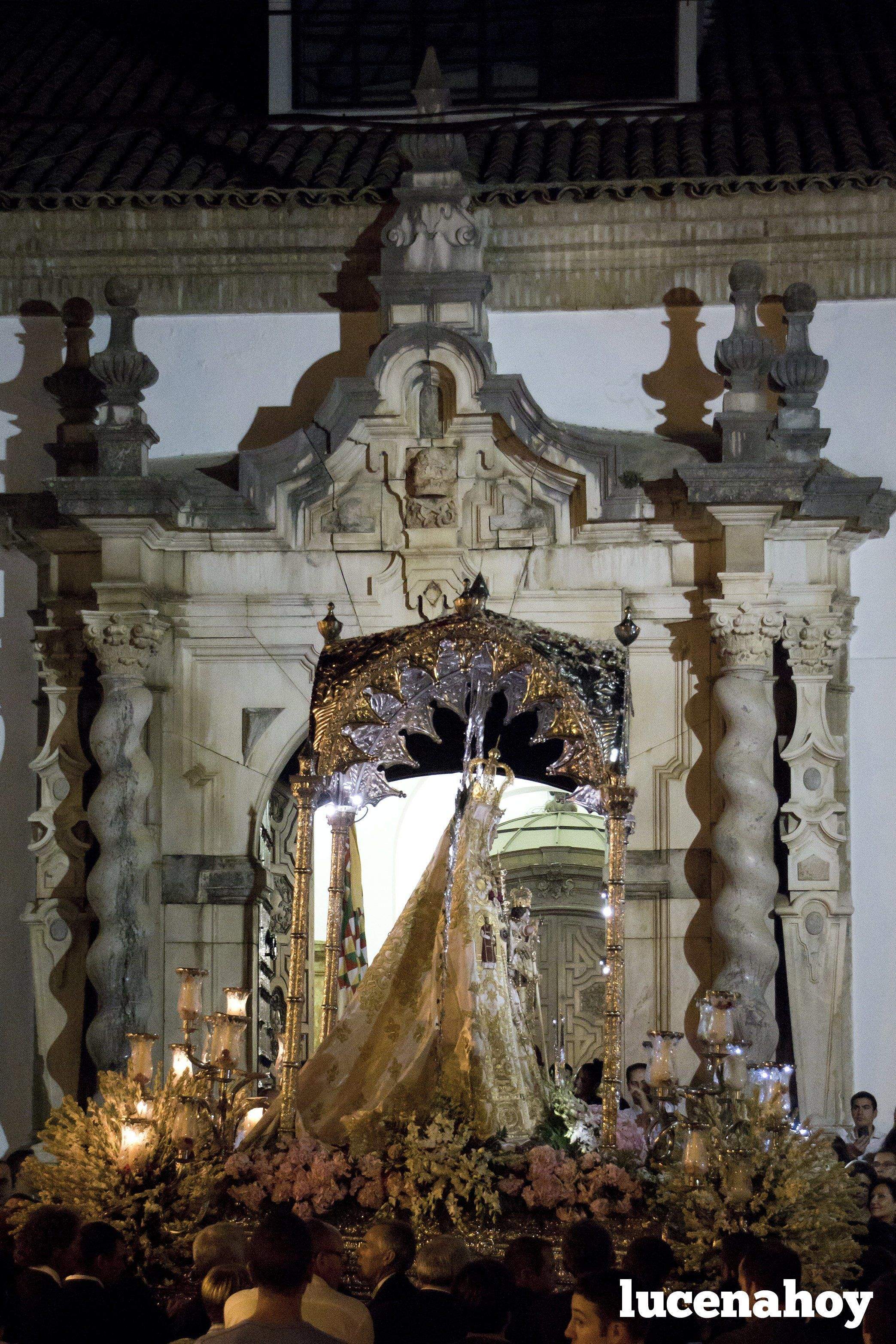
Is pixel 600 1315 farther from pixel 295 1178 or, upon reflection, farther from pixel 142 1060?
pixel 142 1060

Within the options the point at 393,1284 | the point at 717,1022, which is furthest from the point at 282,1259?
the point at 717,1022

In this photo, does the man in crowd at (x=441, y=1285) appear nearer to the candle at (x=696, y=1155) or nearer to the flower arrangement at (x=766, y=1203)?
the flower arrangement at (x=766, y=1203)

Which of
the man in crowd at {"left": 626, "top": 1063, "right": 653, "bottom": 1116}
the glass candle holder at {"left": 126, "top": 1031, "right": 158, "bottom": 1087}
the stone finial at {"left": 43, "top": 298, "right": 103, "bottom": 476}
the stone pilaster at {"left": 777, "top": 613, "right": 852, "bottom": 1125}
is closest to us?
the glass candle holder at {"left": 126, "top": 1031, "right": 158, "bottom": 1087}

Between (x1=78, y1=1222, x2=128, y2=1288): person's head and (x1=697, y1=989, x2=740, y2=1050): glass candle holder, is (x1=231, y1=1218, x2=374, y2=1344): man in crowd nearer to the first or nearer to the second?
(x1=78, y1=1222, x2=128, y2=1288): person's head

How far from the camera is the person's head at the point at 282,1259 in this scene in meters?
5.08

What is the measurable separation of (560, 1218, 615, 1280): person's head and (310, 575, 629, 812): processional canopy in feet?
11.1

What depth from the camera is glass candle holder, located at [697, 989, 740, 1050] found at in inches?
339

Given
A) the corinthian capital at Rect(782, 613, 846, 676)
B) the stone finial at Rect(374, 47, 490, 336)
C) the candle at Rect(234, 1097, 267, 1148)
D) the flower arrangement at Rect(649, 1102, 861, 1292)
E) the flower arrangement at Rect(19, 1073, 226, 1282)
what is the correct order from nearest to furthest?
1. the flower arrangement at Rect(649, 1102, 861, 1292)
2. the flower arrangement at Rect(19, 1073, 226, 1282)
3. the candle at Rect(234, 1097, 267, 1148)
4. the corinthian capital at Rect(782, 613, 846, 676)
5. the stone finial at Rect(374, 47, 490, 336)

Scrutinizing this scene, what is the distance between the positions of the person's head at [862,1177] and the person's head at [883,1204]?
43 mm

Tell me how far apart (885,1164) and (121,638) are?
5586mm

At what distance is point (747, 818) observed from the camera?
11.8 meters

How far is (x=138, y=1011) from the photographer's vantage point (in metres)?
12.1

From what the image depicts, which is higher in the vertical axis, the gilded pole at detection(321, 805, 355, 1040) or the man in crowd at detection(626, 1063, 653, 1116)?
the gilded pole at detection(321, 805, 355, 1040)

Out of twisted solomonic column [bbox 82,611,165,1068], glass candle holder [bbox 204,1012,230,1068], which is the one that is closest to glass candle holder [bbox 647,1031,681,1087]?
glass candle holder [bbox 204,1012,230,1068]
